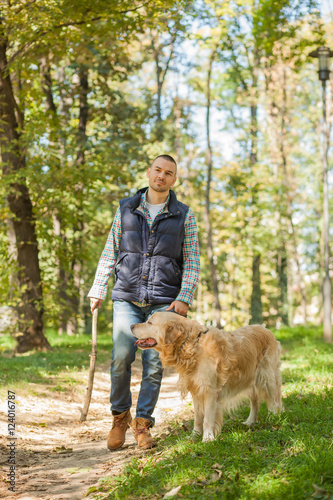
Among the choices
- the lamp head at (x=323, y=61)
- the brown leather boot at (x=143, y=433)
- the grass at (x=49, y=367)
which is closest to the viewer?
the brown leather boot at (x=143, y=433)

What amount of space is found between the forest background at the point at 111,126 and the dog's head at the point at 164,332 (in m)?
6.98

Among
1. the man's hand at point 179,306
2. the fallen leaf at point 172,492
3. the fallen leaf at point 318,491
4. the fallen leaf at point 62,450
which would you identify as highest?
the man's hand at point 179,306

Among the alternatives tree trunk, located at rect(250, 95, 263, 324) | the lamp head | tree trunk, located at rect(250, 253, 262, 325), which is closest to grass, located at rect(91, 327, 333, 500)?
the lamp head

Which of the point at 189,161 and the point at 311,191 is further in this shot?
the point at 311,191

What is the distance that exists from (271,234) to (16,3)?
593 inches

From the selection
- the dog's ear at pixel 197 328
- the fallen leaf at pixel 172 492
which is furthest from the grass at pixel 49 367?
the fallen leaf at pixel 172 492

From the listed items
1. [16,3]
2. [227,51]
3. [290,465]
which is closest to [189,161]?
[227,51]

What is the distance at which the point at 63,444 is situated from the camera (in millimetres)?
5746

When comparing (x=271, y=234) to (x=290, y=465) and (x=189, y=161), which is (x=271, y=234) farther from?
(x=290, y=465)

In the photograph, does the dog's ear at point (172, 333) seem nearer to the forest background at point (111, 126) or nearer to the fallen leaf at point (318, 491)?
the fallen leaf at point (318, 491)

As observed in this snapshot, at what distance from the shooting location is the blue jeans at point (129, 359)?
4.93 m

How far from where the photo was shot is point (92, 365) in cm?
638

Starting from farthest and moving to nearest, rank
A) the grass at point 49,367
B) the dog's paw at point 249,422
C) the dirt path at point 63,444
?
the grass at point 49,367 < the dog's paw at point 249,422 < the dirt path at point 63,444

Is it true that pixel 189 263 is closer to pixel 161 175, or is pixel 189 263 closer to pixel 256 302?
pixel 161 175
